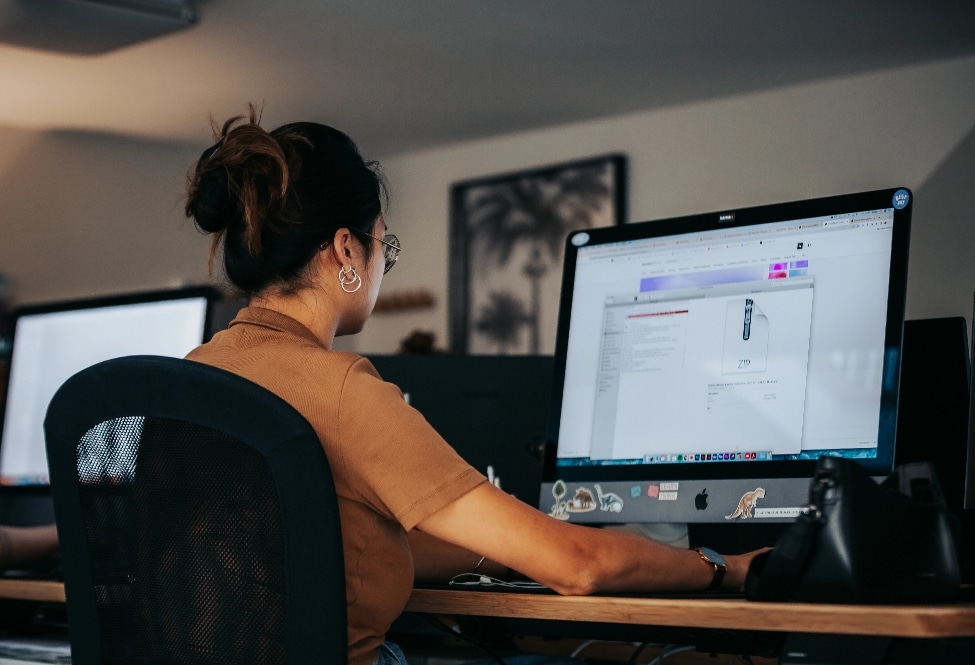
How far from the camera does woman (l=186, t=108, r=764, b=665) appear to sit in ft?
3.41

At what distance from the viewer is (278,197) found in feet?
3.93

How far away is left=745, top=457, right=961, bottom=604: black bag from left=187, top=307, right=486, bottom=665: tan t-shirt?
0.31m

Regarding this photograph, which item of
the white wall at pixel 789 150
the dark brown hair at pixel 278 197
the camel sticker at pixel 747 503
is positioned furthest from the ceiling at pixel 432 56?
the camel sticker at pixel 747 503

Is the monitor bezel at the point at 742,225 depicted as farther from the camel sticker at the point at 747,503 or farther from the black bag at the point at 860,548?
the black bag at the point at 860,548

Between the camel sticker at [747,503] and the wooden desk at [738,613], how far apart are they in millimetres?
315

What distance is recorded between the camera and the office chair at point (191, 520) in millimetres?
963

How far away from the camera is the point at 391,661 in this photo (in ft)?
3.91

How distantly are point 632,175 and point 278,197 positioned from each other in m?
4.46

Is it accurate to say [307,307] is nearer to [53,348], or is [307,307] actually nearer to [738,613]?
[738,613]

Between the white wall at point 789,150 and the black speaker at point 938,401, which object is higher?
the white wall at point 789,150

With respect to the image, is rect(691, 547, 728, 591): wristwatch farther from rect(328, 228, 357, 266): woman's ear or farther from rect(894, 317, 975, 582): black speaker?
rect(328, 228, 357, 266): woman's ear

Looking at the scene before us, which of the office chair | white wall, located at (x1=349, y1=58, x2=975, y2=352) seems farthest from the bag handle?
white wall, located at (x1=349, y1=58, x2=975, y2=352)

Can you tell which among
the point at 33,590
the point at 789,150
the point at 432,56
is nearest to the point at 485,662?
the point at 33,590

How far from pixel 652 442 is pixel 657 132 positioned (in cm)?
420
